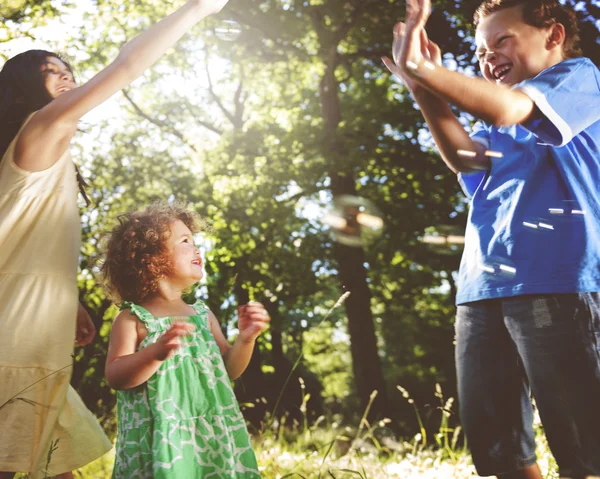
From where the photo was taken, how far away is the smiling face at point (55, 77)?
2.36 m

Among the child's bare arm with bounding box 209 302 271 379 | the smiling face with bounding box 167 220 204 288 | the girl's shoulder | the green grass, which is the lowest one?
the green grass

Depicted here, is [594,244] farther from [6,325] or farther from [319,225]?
[319,225]

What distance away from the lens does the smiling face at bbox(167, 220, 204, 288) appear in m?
2.34

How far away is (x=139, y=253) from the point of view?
92.0 inches

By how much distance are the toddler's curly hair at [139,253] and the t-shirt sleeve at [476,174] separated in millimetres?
1161

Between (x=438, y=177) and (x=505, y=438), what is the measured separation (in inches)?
350

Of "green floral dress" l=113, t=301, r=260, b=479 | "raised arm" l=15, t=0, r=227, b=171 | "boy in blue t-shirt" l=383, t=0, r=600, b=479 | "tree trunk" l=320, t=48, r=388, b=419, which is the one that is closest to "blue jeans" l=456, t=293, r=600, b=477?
"boy in blue t-shirt" l=383, t=0, r=600, b=479

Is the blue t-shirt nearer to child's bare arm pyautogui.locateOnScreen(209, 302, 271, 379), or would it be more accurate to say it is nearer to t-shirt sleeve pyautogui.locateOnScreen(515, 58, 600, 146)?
t-shirt sleeve pyautogui.locateOnScreen(515, 58, 600, 146)

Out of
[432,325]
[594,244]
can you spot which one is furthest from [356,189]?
[594,244]

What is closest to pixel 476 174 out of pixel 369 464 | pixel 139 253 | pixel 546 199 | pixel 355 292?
pixel 546 199

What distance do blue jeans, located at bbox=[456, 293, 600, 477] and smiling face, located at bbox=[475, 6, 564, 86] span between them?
72 cm

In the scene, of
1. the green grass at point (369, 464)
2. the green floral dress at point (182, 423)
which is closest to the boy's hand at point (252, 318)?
the green floral dress at point (182, 423)

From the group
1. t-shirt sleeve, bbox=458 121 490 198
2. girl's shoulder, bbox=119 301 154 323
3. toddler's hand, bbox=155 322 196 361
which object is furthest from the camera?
girl's shoulder, bbox=119 301 154 323

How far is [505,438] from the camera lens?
1.86m
